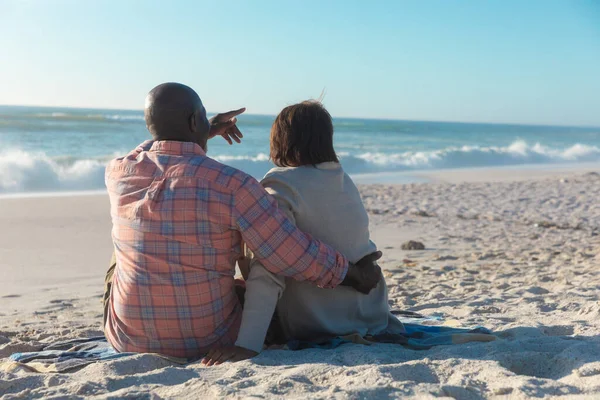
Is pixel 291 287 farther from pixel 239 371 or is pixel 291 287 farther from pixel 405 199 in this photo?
pixel 405 199

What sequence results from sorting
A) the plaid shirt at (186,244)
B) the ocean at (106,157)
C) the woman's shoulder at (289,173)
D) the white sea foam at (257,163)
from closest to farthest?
1. the plaid shirt at (186,244)
2. the woman's shoulder at (289,173)
3. the white sea foam at (257,163)
4. the ocean at (106,157)

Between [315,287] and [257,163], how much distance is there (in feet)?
49.8

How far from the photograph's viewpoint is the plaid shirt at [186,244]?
8.82 feet

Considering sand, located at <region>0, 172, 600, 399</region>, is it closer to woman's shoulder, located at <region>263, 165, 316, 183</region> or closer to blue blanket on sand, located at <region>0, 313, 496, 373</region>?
blue blanket on sand, located at <region>0, 313, 496, 373</region>

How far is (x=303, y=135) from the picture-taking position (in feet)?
9.84

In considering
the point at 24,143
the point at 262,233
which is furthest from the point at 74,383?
the point at 24,143

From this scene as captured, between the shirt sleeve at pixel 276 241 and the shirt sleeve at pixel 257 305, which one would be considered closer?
the shirt sleeve at pixel 276 241

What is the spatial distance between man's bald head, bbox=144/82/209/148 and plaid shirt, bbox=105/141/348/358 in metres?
0.06

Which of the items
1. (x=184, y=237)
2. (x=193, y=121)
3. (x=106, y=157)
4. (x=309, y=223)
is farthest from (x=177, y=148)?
(x=106, y=157)

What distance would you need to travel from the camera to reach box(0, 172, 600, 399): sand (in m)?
2.44

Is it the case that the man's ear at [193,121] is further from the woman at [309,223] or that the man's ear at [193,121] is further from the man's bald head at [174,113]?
the woman at [309,223]

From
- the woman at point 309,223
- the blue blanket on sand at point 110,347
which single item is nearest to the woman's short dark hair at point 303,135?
the woman at point 309,223

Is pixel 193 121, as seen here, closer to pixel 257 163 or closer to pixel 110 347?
pixel 110 347

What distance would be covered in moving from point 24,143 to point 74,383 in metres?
22.7
